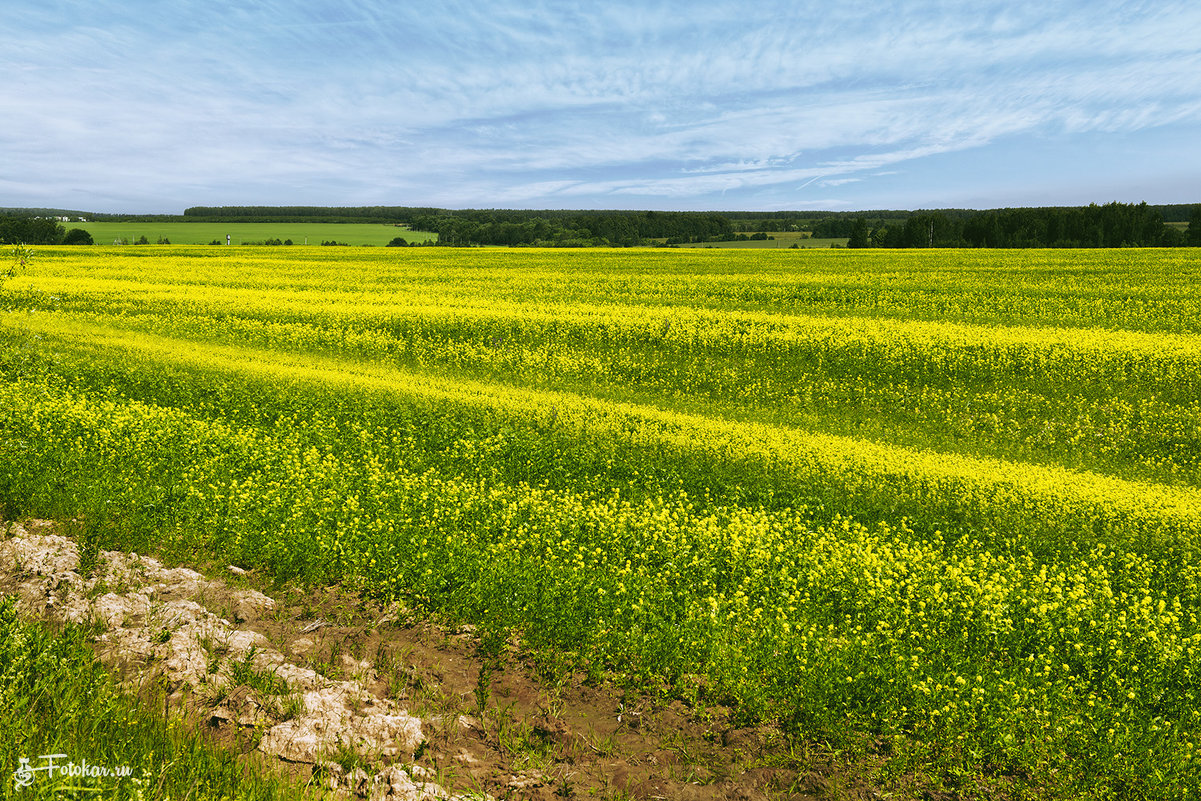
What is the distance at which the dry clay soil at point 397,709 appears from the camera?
4992 mm

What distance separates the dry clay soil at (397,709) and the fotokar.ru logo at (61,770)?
2.75 ft

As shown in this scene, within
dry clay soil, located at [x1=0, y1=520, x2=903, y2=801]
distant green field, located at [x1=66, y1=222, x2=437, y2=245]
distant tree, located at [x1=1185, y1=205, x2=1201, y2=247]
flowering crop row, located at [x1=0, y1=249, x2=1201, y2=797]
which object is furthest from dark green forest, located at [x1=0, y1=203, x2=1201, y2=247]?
dry clay soil, located at [x1=0, y1=520, x2=903, y2=801]

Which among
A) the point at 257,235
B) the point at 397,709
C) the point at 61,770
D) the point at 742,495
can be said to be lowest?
the point at 397,709

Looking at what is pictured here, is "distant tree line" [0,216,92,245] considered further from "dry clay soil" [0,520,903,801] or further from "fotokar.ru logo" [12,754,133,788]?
"fotokar.ru logo" [12,754,133,788]

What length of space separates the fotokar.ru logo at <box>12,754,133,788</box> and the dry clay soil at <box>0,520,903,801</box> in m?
0.84

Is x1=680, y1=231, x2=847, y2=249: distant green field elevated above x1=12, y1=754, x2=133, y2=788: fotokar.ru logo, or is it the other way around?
x1=680, y1=231, x2=847, y2=249: distant green field

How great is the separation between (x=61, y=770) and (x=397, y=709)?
2266 mm

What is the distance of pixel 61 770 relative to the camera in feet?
12.7

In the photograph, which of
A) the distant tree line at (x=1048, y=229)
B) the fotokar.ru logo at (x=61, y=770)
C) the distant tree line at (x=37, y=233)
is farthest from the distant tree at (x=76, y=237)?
the fotokar.ru logo at (x=61, y=770)

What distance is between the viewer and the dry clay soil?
4.99m

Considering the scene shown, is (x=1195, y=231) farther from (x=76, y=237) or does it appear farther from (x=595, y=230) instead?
(x=76, y=237)

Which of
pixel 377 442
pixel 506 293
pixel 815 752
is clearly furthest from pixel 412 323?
pixel 815 752

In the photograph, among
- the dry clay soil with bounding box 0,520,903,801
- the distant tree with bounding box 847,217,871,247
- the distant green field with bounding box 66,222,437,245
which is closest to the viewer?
the dry clay soil with bounding box 0,520,903,801

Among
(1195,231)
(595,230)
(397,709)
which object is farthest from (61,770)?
(1195,231)
